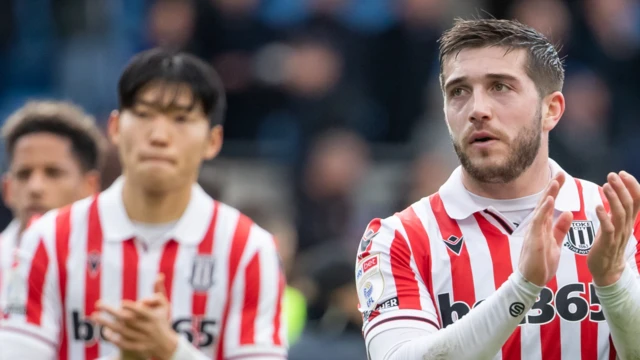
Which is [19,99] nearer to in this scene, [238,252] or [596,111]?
[596,111]

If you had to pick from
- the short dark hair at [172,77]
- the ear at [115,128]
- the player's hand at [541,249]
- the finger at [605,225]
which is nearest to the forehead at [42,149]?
the ear at [115,128]

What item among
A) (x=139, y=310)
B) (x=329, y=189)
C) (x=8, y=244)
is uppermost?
(x=329, y=189)

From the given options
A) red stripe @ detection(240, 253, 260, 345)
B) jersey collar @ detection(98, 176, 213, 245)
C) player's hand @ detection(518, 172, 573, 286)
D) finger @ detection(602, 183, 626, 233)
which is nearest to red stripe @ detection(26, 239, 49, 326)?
jersey collar @ detection(98, 176, 213, 245)

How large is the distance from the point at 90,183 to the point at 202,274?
1.59m

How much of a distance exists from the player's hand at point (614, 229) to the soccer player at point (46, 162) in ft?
Answer: 10.3

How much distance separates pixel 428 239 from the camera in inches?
160

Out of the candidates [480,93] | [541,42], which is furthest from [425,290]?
[541,42]

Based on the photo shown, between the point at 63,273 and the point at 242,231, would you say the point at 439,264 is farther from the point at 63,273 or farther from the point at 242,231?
the point at 63,273

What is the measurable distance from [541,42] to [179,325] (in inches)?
69.8

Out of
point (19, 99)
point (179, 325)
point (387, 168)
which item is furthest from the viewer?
point (19, 99)

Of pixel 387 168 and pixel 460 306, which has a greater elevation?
pixel 387 168

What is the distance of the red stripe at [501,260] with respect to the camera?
12.9 ft

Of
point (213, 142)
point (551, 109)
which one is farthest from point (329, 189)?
point (551, 109)

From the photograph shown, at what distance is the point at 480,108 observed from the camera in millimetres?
3949
